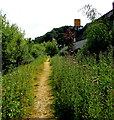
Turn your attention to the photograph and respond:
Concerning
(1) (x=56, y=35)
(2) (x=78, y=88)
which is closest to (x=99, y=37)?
(2) (x=78, y=88)

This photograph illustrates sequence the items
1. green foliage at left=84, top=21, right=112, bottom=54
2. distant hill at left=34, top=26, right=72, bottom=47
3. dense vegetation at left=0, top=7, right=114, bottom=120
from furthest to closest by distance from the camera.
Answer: distant hill at left=34, top=26, right=72, bottom=47 < green foliage at left=84, top=21, right=112, bottom=54 < dense vegetation at left=0, top=7, right=114, bottom=120

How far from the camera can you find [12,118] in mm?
4199

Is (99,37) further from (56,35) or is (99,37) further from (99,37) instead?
(56,35)

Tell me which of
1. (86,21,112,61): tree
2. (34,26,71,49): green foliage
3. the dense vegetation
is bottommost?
the dense vegetation

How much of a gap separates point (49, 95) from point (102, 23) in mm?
5263

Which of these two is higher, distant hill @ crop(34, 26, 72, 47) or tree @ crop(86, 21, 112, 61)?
distant hill @ crop(34, 26, 72, 47)

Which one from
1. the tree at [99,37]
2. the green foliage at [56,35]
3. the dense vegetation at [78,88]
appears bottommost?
the dense vegetation at [78,88]

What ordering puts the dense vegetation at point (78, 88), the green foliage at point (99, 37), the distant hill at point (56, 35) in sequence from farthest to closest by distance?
the distant hill at point (56, 35) < the green foliage at point (99, 37) < the dense vegetation at point (78, 88)

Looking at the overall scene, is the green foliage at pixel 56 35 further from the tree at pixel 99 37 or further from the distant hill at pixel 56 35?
the tree at pixel 99 37

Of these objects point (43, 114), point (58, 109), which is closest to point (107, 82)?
point (58, 109)

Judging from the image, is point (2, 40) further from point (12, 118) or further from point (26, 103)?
point (12, 118)

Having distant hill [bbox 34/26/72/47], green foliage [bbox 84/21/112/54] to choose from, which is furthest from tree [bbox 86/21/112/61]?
distant hill [bbox 34/26/72/47]

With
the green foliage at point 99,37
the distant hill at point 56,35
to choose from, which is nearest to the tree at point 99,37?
the green foliage at point 99,37

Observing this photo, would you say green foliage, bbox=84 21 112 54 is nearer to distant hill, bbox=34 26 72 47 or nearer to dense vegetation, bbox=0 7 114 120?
dense vegetation, bbox=0 7 114 120
